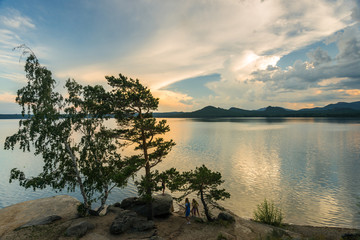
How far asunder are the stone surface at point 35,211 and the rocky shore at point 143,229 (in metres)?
0.11

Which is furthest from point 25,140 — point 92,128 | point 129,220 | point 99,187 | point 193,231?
point 193,231

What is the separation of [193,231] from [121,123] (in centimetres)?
1435

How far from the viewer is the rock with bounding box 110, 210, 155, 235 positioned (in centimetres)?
1874

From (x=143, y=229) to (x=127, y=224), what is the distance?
1.78 meters

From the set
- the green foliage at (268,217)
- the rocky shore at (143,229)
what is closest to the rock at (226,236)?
the rocky shore at (143,229)

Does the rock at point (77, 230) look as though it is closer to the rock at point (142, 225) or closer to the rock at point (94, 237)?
the rock at point (94, 237)

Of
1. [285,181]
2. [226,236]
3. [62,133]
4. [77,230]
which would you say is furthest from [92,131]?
[285,181]

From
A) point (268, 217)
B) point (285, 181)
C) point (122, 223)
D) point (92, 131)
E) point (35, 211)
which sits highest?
point (92, 131)

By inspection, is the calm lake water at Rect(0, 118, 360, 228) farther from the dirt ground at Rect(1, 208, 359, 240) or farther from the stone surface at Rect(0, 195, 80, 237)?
the stone surface at Rect(0, 195, 80, 237)

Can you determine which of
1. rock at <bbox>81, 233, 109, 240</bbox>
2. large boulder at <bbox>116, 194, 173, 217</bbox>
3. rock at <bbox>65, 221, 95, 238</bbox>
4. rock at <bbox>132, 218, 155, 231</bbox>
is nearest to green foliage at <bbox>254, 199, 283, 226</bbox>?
large boulder at <bbox>116, 194, 173, 217</bbox>

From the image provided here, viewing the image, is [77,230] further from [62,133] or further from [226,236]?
[226,236]

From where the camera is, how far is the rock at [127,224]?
18.7 meters

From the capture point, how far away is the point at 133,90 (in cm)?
2094

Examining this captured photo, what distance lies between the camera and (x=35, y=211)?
26312 millimetres
